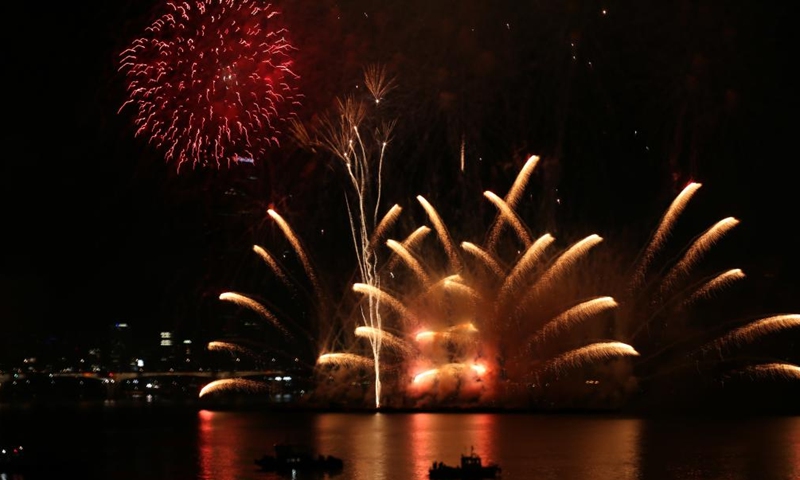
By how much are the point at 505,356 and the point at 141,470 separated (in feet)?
59.5

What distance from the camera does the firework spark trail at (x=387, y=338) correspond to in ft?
147

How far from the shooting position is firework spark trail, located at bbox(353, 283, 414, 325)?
43.9 m

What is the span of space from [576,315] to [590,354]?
425cm

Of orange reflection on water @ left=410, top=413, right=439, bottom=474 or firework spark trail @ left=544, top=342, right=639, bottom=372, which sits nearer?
orange reflection on water @ left=410, top=413, right=439, bottom=474

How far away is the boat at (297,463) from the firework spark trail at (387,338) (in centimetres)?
1038

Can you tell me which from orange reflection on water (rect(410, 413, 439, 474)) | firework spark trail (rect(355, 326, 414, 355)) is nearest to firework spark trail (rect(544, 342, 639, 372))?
orange reflection on water (rect(410, 413, 439, 474))

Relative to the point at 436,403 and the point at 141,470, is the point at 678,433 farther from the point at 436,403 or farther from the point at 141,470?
the point at 141,470

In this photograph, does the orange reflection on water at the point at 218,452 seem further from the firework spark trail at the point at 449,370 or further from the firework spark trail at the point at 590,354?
the firework spark trail at the point at 590,354

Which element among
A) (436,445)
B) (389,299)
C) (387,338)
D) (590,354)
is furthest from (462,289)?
(436,445)

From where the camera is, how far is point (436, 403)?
185 ft

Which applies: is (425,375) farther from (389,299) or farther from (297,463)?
(297,463)

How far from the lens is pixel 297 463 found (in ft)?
113

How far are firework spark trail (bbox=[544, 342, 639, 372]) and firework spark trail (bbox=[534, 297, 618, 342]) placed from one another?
1183 millimetres

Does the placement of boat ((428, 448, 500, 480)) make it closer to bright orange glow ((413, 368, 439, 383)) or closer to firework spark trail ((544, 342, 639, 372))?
firework spark trail ((544, 342, 639, 372))
